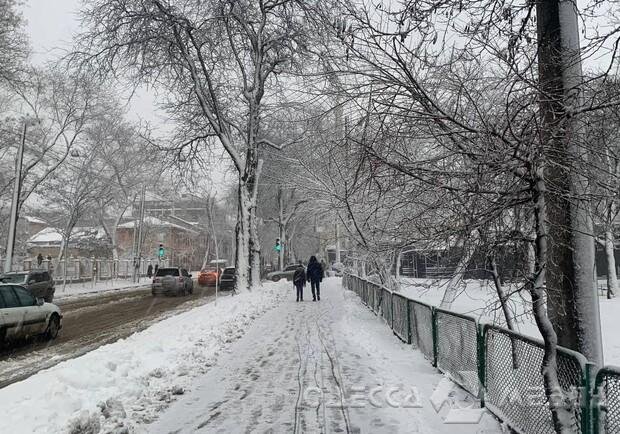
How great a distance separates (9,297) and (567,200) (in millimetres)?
11976

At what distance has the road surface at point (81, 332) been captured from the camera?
1039 centimetres

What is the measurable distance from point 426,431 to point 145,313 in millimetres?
17008

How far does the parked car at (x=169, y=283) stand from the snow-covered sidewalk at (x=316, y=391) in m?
19.5

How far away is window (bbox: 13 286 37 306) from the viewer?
12.4 m

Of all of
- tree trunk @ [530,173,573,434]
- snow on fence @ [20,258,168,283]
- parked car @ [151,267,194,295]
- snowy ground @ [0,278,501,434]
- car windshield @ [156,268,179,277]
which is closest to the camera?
tree trunk @ [530,173,573,434]

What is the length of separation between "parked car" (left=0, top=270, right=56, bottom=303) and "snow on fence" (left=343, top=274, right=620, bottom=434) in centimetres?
1974

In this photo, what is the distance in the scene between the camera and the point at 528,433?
475 cm

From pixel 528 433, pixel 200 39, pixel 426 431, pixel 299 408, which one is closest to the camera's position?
pixel 528 433

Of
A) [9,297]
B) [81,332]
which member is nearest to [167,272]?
[81,332]

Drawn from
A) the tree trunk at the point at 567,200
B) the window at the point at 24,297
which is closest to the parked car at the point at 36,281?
the window at the point at 24,297

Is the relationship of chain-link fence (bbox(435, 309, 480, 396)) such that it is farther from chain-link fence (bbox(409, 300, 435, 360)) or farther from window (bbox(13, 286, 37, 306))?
window (bbox(13, 286, 37, 306))

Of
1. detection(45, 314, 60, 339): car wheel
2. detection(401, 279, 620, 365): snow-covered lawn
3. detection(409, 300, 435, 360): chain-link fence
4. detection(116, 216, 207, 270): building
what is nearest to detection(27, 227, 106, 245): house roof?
detection(116, 216, 207, 270): building

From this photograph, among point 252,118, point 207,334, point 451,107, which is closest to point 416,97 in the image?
point 451,107

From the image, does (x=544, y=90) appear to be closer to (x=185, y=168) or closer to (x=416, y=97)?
(x=416, y=97)
